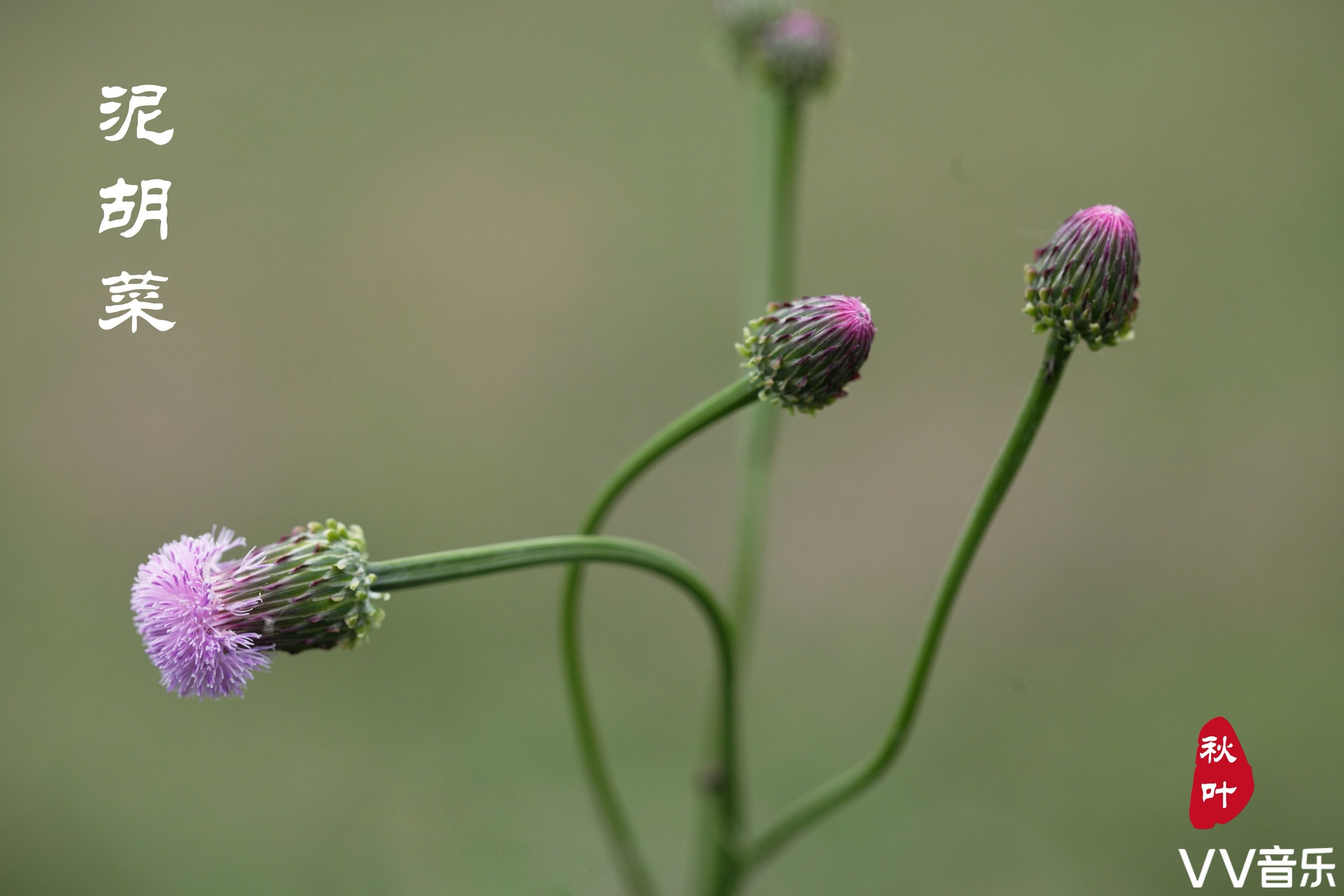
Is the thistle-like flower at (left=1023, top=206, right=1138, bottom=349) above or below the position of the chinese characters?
below

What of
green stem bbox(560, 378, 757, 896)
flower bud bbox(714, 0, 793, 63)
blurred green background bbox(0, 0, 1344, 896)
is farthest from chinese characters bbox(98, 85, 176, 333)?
green stem bbox(560, 378, 757, 896)

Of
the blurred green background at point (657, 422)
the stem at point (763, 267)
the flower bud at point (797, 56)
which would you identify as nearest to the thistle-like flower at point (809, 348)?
the stem at point (763, 267)

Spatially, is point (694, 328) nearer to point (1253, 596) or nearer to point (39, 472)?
point (1253, 596)

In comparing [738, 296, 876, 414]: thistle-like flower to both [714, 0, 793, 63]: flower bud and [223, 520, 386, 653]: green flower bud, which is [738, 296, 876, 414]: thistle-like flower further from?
[714, 0, 793, 63]: flower bud

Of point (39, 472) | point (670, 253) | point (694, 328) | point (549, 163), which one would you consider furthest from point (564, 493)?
point (39, 472)

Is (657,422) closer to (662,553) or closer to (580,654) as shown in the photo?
(580,654)

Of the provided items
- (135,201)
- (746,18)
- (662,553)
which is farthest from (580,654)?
(135,201)
